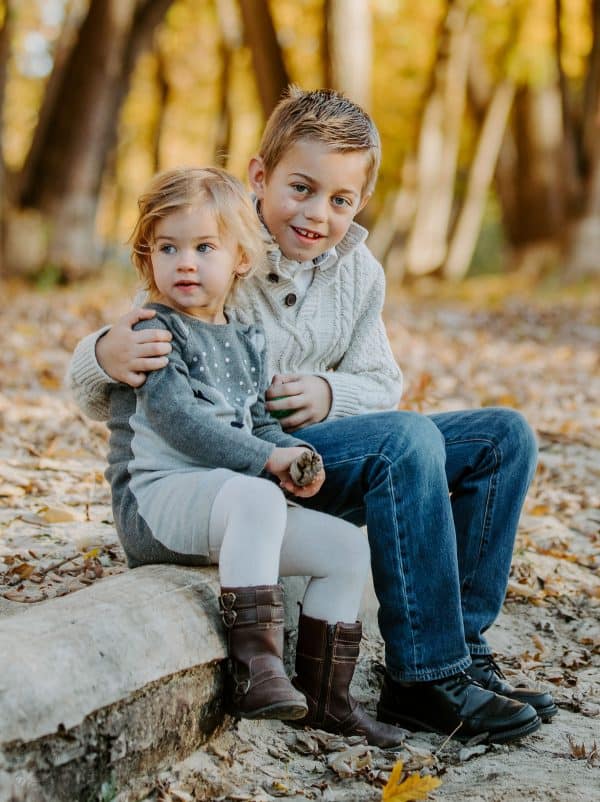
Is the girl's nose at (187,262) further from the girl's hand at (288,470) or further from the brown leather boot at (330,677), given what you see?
the brown leather boot at (330,677)

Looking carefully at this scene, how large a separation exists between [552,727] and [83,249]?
918 centimetres

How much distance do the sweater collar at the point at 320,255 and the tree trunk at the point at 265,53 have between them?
7357 millimetres

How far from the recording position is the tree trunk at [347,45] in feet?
31.8

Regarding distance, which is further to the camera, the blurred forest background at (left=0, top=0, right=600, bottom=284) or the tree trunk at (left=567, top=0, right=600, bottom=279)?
the tree trunk at (left=567, top=0, right=600, bottom=279)

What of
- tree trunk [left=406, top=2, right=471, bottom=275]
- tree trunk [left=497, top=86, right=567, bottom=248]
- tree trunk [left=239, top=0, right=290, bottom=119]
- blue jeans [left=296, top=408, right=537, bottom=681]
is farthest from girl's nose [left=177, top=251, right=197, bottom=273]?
tree trunk [left=406, top=2, right=471, bottom=275]

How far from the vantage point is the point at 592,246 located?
14.4 meters

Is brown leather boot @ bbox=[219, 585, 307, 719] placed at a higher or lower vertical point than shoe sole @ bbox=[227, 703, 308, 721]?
higher

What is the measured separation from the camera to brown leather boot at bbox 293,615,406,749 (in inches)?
109

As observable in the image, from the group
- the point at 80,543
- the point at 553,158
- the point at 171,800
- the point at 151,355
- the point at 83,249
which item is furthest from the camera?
the point at 553,158

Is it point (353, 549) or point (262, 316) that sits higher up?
point (262, 316)

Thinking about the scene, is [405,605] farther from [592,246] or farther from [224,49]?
[224,49]

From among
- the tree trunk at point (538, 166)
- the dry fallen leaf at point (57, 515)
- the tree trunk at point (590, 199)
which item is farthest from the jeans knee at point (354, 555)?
the tree trunk at point (538, 166)

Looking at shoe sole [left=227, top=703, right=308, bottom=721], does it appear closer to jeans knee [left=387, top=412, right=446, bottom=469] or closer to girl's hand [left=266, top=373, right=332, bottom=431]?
jeans knee [left=387, top=412, right=446, bottom=469]


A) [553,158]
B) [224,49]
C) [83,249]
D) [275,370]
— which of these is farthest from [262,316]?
[224,49]
